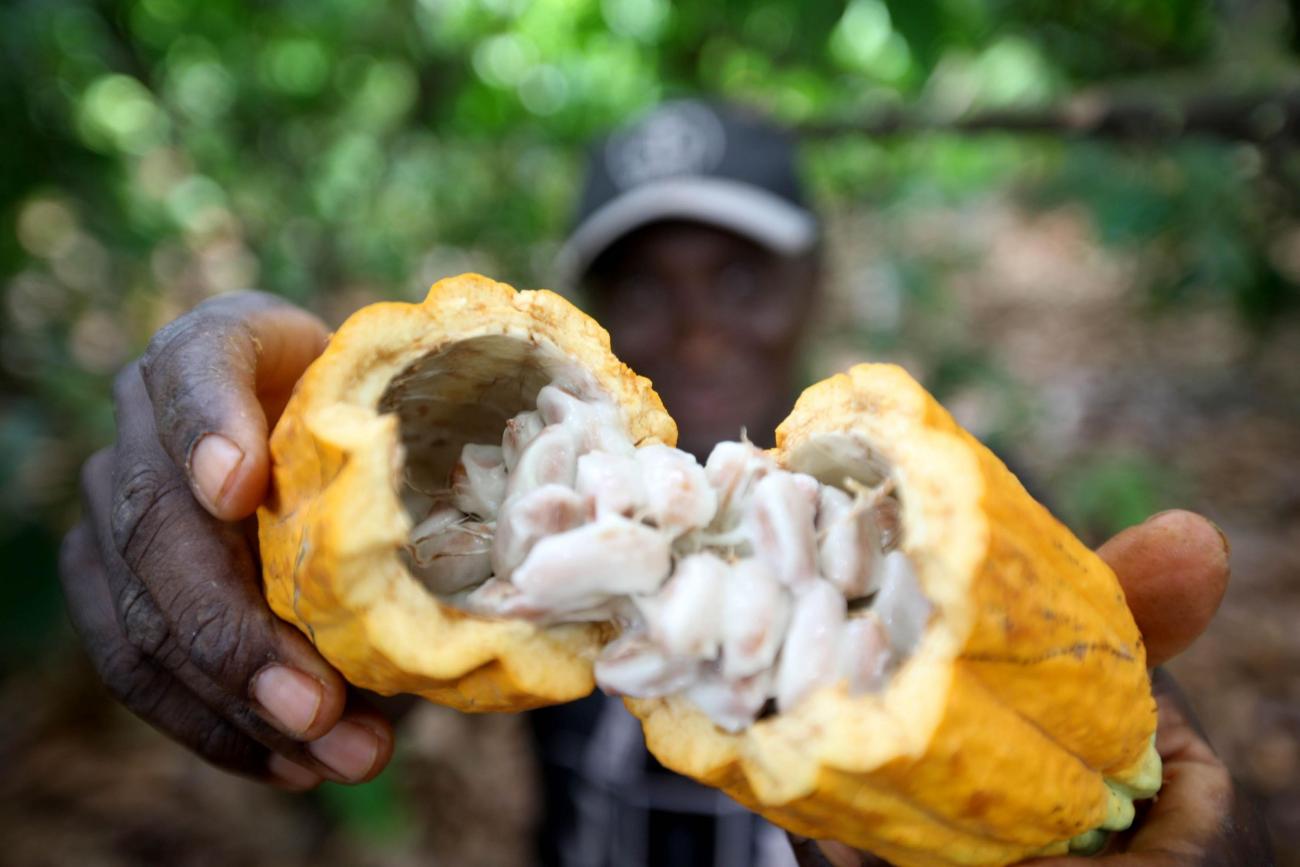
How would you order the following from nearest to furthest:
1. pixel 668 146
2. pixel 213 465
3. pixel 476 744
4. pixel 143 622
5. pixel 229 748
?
pixel 213 465, pixel 143 622, pixel 229 748, pixel 668 146, pixel 476 744

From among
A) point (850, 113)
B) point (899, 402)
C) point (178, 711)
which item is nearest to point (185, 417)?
point (178, 711)

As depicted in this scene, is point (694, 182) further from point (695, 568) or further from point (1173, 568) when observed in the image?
point (695, 568)

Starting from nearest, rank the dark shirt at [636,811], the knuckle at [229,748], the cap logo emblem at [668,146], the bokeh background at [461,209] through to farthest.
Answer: the knuckle at [229,748] < the dark shirt at [636,811] < the bokeh background at [461,209] < the cap logo emblem at [668,146]

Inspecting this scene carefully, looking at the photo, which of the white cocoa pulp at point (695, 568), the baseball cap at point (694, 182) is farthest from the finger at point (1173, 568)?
A: the baseball cap at point (694, 182)

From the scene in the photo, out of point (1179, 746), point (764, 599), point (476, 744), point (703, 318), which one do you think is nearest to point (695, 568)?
point (764, 599)

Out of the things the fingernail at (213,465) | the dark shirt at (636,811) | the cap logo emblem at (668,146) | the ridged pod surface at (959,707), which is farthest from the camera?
the cap logo emblem at (668,146)

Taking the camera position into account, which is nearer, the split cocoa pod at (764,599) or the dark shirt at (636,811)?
the split cocoa pod at (764,599)

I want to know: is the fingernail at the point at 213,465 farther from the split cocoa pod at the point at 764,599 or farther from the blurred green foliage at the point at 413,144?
the blurred green foliage at the point at 413,144
